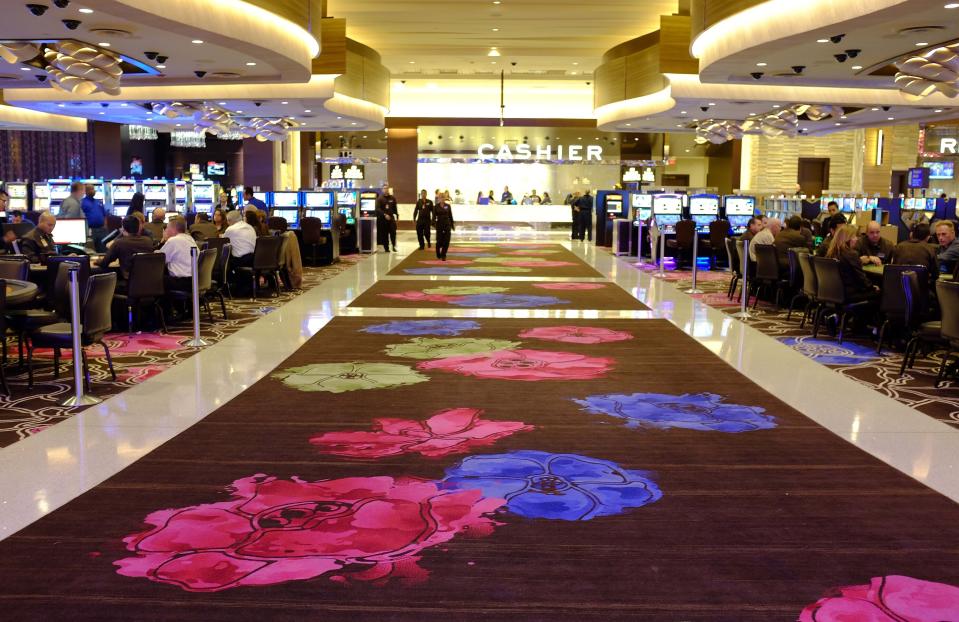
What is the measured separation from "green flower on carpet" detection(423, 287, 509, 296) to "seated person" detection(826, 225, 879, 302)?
474cm

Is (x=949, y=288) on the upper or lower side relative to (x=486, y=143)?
lower

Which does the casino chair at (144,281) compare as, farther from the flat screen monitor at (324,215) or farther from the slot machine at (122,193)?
the slot machine at (122,193)

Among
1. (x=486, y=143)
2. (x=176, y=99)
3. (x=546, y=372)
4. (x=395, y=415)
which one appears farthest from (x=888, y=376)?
(x=486, y=143)

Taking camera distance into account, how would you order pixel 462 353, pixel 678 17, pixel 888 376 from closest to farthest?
pixel 888 376 < pixel 462 353 < pixel 678 17

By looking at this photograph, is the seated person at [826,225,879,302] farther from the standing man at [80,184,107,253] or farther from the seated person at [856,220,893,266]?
the standing man at [80,184,107,253]

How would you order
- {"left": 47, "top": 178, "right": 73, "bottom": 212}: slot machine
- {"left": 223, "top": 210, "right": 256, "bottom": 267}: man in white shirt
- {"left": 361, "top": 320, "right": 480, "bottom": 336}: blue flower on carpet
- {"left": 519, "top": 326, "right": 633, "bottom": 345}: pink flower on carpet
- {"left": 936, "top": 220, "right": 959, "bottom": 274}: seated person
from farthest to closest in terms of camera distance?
{"left": 47, "top": 178, "right": 73, "bottom": 212}: slot machine < {"left": 223, "top": 210, "right": 256, "bottom": 267}: man in white shirt < {"left": 936, "top": 220, "right": 959, "bottom": 274}: seated person < {"left": 361, "top": 320, "right": 480, "bottom": 336}: blue flower on carpet < {"left": 519, "top": 326, "right": 633, "bottom": 345}: pink flower on carpet

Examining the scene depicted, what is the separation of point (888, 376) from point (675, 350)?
1.72 meters

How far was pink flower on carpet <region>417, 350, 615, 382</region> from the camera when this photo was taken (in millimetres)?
7023

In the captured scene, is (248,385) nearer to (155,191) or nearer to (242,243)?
(242,243)

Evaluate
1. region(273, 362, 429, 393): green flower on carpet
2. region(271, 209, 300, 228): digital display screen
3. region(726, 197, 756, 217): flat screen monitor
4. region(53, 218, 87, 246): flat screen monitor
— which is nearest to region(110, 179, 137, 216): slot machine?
region(271, 209, 300, 228): digital display screen

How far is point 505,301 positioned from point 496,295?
2.07 ft

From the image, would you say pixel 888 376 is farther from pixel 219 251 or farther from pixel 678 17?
pixel 678 17

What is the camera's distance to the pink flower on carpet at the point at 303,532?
343cm

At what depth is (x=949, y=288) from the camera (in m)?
6.27
